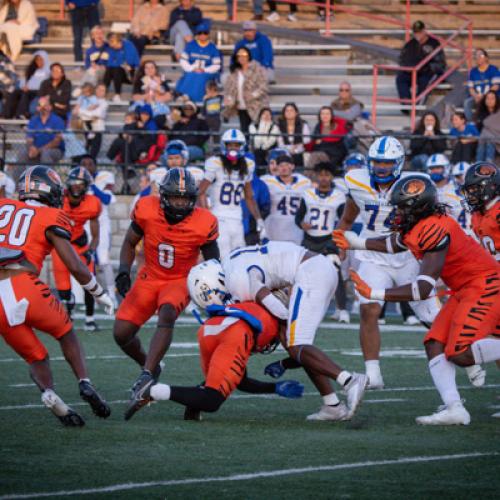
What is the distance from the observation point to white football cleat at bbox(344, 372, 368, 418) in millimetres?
6938

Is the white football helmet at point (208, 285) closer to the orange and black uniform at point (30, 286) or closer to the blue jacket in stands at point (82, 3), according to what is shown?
the orange and black uniform at point (30, 286)

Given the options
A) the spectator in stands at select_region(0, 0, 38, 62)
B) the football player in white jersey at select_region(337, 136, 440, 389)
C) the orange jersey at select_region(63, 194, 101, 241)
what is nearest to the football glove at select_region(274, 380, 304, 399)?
the football player in white jersey at select_region(337, 136, 440, 389)

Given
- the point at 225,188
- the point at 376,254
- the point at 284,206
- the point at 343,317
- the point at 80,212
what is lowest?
the point at 343,317

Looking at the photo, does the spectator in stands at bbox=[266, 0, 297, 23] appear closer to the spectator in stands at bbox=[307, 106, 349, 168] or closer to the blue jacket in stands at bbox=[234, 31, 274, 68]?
the blue jacket in stands at bbox=[234, 31, 274, 68]

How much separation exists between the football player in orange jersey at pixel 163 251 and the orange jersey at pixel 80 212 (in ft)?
12.9

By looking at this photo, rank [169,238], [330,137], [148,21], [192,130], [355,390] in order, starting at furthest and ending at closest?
[148,21]
[192,130]
[330,137]
[169,238]
[355,390]

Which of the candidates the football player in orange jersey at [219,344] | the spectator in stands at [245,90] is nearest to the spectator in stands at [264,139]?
the spectator in stands at [245,90]

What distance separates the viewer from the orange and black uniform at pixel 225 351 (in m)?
6.90

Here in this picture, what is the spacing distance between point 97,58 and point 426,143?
5463mm

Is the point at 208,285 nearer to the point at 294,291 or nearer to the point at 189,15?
the point at 294,291

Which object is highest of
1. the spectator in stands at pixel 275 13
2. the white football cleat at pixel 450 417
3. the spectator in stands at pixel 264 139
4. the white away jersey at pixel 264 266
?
the white away jersey at pixel 264 266

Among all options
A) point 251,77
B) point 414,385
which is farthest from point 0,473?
point 251,77

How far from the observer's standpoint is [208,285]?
7180mm

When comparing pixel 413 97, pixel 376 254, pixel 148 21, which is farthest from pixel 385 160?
pixel 148 21
